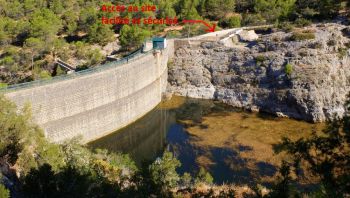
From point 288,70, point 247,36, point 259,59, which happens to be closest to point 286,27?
point 247,36

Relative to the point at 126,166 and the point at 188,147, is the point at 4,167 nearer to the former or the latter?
the point at 126,166

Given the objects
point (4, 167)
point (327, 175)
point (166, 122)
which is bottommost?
point (166, 122)

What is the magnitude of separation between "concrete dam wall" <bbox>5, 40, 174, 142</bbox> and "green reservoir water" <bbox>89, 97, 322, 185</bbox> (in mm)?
1363

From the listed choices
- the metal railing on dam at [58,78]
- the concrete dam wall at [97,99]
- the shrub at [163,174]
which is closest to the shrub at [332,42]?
the concrete dam wall at [97,99]

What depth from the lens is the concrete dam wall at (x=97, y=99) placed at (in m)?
32.4

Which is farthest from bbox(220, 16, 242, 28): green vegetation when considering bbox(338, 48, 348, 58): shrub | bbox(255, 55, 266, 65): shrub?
bbox(338, 48, 348, 58): shrub

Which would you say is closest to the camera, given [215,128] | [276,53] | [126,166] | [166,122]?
[126,166]

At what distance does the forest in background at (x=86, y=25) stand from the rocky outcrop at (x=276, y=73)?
20.2ft

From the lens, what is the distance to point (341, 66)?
45969 mm

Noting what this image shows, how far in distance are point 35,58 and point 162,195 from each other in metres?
42.6

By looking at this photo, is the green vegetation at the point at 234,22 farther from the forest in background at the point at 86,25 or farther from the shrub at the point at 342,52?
the shrub at the point at 342,52

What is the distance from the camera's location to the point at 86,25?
66.1 metres

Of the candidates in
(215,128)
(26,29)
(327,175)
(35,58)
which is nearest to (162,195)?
(327,175)

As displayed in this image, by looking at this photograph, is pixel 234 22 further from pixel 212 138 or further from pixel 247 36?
pixel 212 138
